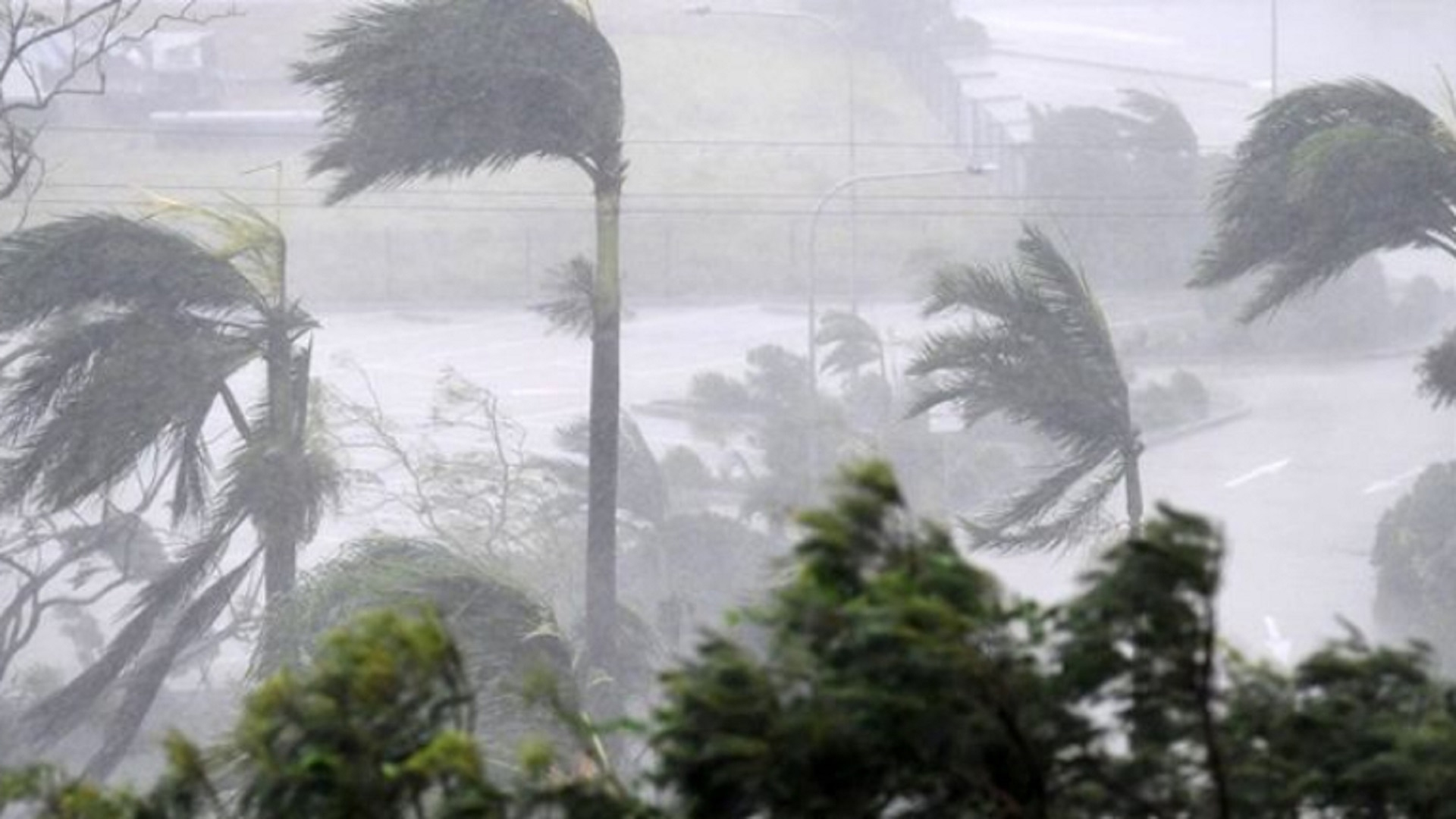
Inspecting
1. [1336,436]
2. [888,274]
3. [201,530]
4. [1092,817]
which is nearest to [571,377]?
[888,274]

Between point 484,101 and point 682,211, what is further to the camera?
point 682,211

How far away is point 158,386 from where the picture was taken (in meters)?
13.6

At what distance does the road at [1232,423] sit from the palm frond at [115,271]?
4.90 m

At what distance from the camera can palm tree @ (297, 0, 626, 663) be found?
13.2 meters

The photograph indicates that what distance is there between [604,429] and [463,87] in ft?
6.59

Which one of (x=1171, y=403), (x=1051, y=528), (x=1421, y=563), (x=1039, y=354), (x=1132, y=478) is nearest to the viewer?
(x=1132, y=478)

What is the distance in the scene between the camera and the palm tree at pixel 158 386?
13.5 m

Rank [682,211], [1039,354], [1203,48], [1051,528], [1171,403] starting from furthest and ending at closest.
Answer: [1203,48] → [682,211] → [1171,403] → [1039,354] → [1051,528]

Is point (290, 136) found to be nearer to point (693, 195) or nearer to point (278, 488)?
point (693, 195)

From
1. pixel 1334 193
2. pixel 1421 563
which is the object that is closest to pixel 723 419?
pixel 1421 563

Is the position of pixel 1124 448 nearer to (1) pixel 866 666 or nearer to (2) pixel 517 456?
(2) pixel 517 456

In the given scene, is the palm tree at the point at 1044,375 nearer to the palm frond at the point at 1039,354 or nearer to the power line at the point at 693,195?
the palm frond at the point at 1039,354

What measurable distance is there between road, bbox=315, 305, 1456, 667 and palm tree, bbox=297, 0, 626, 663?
319cm

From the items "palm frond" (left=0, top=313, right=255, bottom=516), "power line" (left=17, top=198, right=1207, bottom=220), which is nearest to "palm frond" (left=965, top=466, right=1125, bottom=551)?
Answer: "palm frond" (left=0, top=313, right=255, bottom=516)
